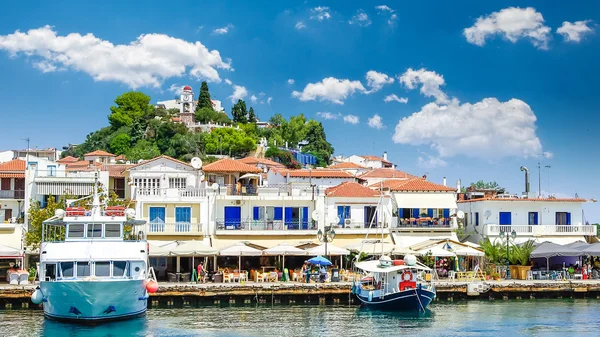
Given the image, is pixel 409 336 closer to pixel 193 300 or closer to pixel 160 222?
pixel 193 300

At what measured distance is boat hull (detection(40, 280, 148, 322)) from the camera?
35.4m

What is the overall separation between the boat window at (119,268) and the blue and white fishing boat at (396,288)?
13.0m

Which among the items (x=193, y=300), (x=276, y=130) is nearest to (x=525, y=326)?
(x=193, y=300)

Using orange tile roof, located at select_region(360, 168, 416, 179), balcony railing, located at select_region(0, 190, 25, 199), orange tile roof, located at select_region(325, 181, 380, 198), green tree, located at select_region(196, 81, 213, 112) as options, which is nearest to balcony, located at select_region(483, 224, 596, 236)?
orange tile roof, located at select_region(325, 181, 380, 198)

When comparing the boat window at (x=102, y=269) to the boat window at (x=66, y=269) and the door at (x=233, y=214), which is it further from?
the door at (x=233, y=214)

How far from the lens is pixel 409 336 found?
1351 inches

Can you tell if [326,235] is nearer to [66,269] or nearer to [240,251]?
[240,251]

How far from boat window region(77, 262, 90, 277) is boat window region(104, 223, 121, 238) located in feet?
7.81

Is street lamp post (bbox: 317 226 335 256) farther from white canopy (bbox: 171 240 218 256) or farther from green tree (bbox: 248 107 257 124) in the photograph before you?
green tree (bbox: 248 107 257 124)

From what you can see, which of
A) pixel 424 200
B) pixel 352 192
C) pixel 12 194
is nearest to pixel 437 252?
pixel 424 200

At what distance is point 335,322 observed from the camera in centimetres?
3828

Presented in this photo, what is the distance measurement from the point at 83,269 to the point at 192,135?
3104 inches

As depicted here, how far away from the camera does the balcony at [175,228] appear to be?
51.5 meters

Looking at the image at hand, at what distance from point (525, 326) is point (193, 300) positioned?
58.9 feet
